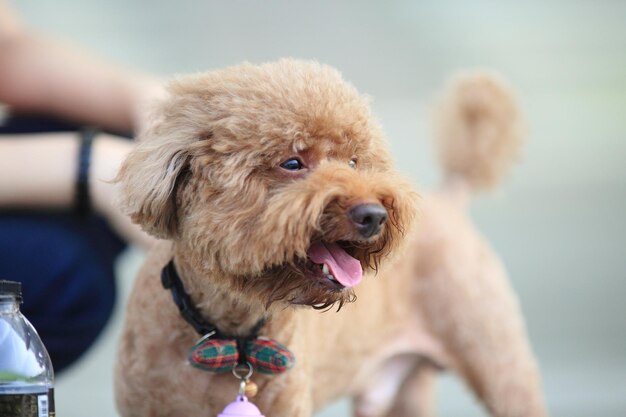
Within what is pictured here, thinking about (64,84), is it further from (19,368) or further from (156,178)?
(19,368)

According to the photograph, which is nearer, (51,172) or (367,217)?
(367,217)

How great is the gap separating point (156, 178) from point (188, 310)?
0.31m

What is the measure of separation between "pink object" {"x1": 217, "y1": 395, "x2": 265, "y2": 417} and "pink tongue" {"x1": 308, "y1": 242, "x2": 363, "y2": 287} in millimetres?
291

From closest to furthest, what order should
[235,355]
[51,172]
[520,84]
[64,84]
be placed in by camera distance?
[235,355] < [51,172] < [64,84] < [520,84]

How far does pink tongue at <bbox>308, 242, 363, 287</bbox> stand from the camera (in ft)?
4.69

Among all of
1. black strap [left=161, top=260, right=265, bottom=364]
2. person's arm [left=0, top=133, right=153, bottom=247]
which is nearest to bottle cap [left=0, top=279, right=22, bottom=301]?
black strap [left=161, top=260, right=265, bottom=364]

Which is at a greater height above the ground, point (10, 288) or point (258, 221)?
point (258, 221)

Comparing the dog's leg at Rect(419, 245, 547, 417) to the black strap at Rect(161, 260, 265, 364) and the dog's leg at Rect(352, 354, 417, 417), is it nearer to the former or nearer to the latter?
the dog's leg at Rect(352, 354, 417, 417)

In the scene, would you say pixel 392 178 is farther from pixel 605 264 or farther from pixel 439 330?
pixel 605 264

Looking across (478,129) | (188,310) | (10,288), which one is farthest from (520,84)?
(10,288)

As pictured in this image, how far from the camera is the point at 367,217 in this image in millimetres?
1353

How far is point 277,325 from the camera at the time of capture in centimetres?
170

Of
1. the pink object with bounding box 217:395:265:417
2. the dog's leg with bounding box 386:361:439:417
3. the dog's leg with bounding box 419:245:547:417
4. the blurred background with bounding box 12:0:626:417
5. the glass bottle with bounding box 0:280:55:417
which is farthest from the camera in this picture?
the blurred background with bounding box 12:0:626:417

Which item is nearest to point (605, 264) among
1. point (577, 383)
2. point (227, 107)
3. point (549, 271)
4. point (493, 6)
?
point (549, 271)
